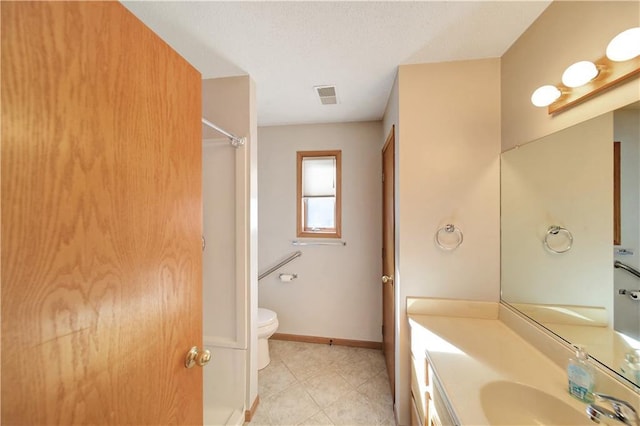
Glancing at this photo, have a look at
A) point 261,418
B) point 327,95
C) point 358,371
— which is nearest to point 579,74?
point 327,95

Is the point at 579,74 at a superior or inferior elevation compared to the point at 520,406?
superior

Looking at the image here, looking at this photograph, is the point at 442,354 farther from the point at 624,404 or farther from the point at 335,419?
the point at 335,419

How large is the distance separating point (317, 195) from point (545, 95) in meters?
2.02

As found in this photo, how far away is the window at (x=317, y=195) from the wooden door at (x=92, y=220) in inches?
76.5

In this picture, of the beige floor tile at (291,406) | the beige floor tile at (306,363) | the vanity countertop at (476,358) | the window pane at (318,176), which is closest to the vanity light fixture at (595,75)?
the vanity countertop at (476,358)

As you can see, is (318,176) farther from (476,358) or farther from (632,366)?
(632,366)

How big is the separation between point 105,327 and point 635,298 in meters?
1.58

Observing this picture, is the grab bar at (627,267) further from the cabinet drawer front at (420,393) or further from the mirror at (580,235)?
the cabinet drawer front at (420,393)

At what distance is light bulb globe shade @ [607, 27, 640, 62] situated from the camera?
0.82 metres

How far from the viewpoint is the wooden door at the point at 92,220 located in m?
0.43

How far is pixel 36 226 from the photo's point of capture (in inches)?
17.8

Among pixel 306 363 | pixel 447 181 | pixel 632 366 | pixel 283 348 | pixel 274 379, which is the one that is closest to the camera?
pixel 632 366

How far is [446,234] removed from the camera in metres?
1.59

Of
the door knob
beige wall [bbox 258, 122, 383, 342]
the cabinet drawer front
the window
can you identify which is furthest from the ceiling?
the cabinet drawer front
